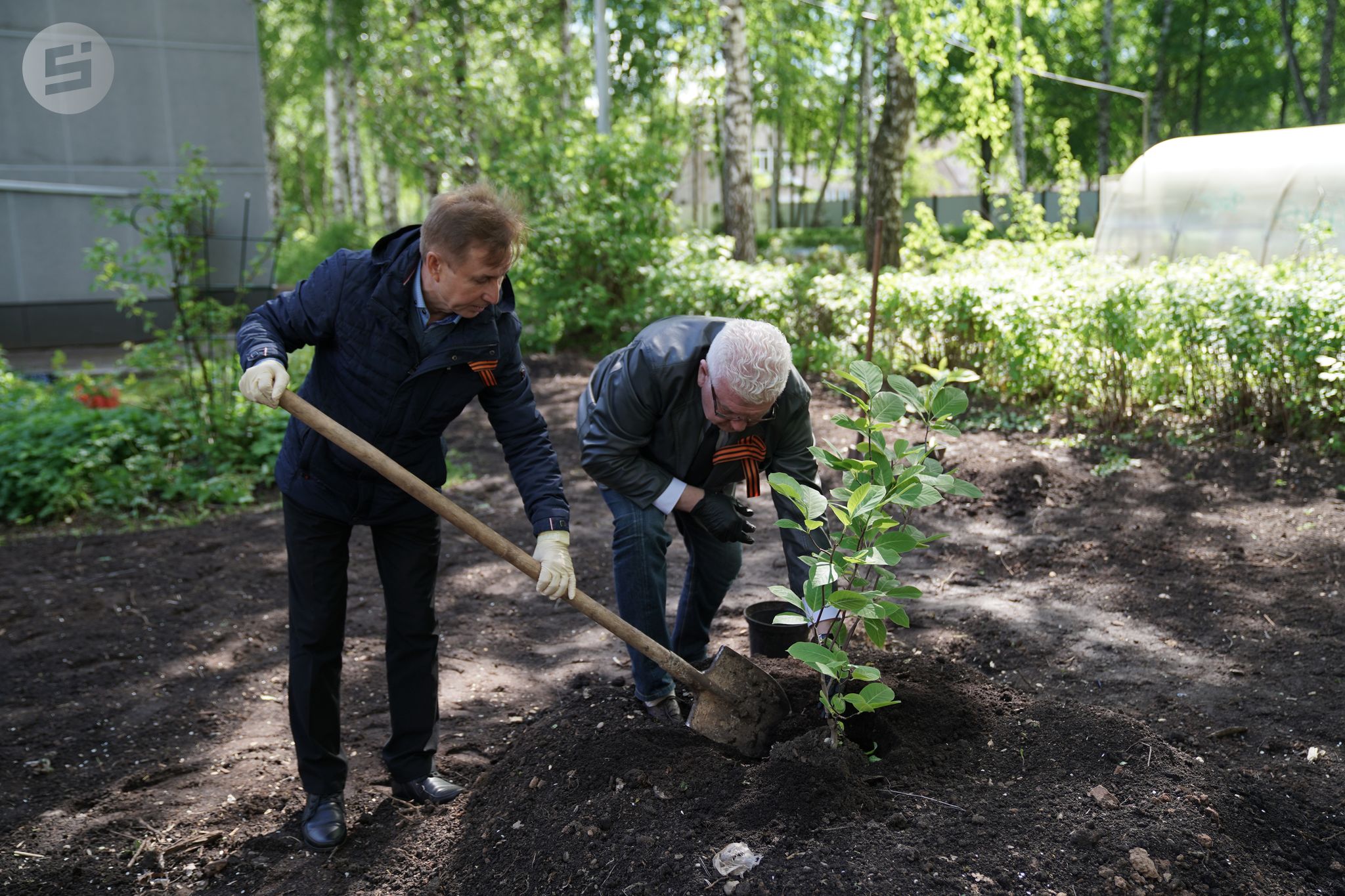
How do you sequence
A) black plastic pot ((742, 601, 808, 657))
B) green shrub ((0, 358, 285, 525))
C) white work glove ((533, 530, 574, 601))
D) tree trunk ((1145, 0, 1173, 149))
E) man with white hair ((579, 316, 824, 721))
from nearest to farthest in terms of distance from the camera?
white work glove ((533, 530, 574, 601)) < man with white hair ((579, 316, 824, 721)) < black plastic pot ((742, 601, 808, 657)) < green shrub ((0, 358, 285, 525)) < tree trunk ((1145, 0, 1173, 149))

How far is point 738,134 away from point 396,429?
964 cm

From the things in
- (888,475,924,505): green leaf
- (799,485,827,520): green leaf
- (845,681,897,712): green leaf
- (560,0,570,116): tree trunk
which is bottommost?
(845,681,897,712): green leaf

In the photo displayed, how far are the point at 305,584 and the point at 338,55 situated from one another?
18.4 meters

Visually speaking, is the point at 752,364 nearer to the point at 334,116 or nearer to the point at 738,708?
the point at 738,708

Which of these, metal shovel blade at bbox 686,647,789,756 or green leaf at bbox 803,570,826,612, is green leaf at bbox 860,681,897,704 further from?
metal shovel blade at bbox 686,647,789,756

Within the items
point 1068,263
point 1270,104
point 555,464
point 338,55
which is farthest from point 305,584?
point 1270,104

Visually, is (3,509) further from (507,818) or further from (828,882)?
(828,882)

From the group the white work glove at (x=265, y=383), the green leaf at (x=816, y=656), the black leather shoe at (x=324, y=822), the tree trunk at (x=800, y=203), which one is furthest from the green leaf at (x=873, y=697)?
the tree trunk at (x=800, y=203)

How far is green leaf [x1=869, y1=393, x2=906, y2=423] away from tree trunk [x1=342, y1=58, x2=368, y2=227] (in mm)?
18415

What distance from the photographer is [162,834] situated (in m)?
2.72

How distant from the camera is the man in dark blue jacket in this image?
7.88ft

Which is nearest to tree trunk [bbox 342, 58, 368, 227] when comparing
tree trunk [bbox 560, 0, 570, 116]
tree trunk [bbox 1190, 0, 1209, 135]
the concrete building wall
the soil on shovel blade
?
tree trunk [bbox 560, 0, 570, 116]

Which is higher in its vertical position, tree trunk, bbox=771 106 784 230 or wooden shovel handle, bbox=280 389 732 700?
tree trunk, bbox=771 106 784 230

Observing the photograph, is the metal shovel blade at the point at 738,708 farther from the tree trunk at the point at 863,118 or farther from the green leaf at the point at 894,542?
the tree trunk at the point at 863,118
